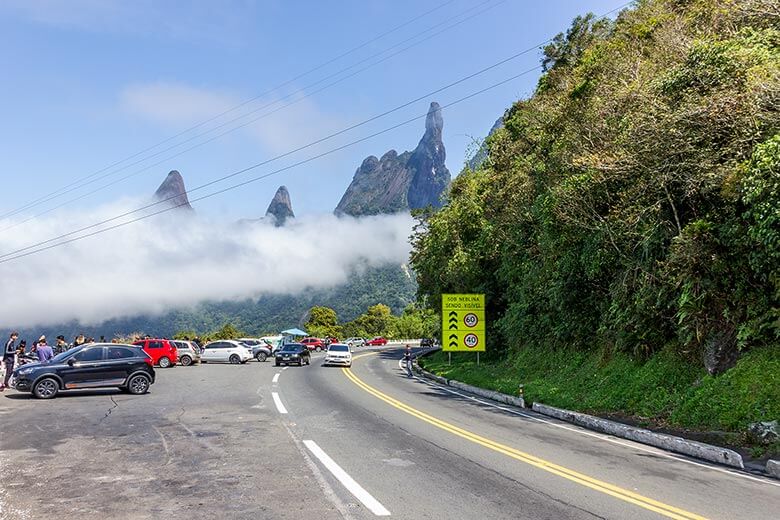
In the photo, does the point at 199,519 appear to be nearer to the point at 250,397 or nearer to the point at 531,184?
the point at 250,397

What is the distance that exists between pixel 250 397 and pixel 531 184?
50.1 ft

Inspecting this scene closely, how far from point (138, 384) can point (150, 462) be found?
1021 centimetres

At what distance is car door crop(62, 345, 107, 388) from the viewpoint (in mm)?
16422

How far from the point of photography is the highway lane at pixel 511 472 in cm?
634

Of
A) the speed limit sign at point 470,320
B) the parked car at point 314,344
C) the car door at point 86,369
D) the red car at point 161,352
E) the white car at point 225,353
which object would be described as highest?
the speed limit sign at point 470,320

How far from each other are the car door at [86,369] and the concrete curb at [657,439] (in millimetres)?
13497

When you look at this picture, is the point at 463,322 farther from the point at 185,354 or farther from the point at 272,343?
the point at 272,343

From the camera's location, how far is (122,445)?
9.48 meters

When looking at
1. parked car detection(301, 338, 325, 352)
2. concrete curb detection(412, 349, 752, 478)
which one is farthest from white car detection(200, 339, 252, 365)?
concrete curb detection(412, 349, 752, 478)

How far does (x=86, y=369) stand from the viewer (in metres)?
16.6

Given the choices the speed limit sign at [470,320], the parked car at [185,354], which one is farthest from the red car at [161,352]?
the speed limit sign at [470,320]

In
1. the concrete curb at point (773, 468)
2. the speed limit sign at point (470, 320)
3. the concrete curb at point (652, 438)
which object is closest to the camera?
the concrete curb at point (773, 468)

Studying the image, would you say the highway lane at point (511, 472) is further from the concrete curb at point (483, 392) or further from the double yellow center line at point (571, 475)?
the concrete curb at point (483, 392)

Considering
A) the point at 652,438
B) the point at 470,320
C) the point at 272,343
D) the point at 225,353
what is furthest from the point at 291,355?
the point at 652,438
